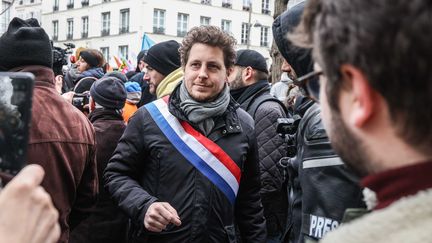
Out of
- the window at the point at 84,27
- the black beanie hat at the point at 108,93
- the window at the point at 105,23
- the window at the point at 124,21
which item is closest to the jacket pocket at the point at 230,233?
the black beanie hat at the point at 108,93

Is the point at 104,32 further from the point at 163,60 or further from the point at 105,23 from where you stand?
the point at 163,60

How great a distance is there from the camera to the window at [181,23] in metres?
44.5

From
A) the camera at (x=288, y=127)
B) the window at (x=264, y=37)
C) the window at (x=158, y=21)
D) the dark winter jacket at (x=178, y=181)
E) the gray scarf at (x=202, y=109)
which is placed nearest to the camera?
the dark winter jacket at (x=178, y=181)

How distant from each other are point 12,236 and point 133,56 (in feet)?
59.4

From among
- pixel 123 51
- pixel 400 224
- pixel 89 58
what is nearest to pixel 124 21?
pixel 123 51

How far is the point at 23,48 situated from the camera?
2.98 m

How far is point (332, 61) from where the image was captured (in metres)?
1.45

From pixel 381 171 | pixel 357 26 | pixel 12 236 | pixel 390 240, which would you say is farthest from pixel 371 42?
pixel 12 236

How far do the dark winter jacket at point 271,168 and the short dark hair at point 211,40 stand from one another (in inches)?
34.9

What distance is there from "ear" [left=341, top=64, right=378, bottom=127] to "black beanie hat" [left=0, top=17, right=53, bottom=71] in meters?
2.03

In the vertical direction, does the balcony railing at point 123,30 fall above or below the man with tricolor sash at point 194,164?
above

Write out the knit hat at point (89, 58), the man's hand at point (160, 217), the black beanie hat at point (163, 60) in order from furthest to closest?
the knit hat at point (89, 58) → the black beanie hat at point (163, 60) → the man's hand at point (160, 217)

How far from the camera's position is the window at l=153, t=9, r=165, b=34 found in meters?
43.3

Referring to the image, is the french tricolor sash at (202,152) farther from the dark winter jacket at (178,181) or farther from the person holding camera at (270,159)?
the person holding camera at (270,159)
